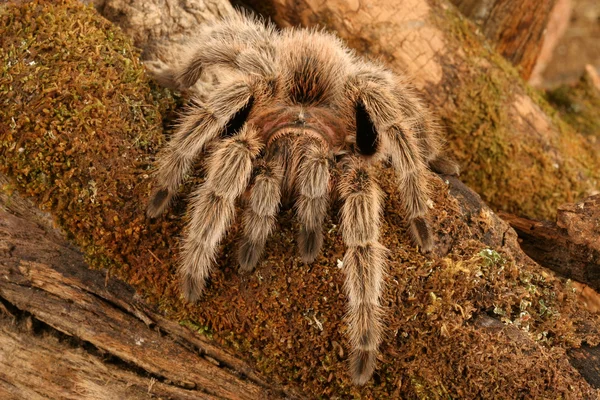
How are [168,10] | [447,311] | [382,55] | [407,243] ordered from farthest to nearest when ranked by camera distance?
1. [382,55]
2. [168,10]
3. [407,243]
4. [447,311]

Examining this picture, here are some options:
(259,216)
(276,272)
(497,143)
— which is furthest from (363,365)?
(497,143)

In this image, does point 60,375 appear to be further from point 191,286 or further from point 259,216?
point 259,216

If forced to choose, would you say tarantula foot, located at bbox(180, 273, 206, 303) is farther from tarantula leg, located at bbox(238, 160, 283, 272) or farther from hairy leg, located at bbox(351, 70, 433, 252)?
hairy leg, located at bbox(351, 70, 433, 252)

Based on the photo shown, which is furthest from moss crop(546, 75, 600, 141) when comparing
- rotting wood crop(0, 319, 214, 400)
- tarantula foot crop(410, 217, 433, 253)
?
rotting wood crop(0, 319, 214, 400)

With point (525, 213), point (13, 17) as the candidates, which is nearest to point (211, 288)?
point (13, 17)

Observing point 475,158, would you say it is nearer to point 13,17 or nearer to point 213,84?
point 213,84
